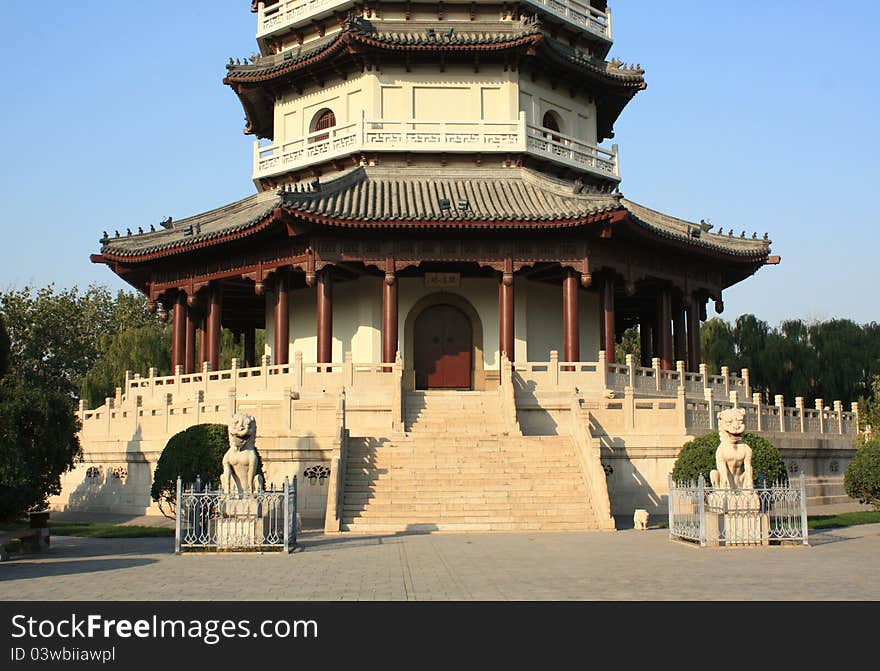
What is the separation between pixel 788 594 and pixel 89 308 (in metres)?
50.0

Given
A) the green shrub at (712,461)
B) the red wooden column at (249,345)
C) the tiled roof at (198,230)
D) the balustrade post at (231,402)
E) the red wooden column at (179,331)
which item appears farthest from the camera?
the red wooden column at (249,345)

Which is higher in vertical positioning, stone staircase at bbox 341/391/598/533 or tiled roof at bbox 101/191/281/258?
tiled roof at bbox 101/191/281/258

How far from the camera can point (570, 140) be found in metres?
29.4

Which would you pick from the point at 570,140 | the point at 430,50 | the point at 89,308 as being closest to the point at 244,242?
the point at 430,50

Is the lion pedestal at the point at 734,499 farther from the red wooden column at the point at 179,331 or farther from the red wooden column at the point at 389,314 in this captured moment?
the red wooden column at the point at 179,331

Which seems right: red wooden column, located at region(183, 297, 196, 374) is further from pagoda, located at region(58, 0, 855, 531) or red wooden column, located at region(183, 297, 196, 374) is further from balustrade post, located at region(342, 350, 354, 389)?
balustrade post, located at region(342, 350, 354, 389)

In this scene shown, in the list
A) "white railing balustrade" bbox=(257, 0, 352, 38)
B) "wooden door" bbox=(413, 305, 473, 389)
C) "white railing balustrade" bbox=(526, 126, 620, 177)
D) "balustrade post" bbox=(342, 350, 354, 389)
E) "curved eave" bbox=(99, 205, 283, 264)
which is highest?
"white railing balustrade" bbox=(257, 0, 352, 38)

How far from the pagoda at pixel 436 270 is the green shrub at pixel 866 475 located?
298 centimetres

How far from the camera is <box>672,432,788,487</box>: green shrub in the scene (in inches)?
700

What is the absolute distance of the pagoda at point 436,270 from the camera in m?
21.2

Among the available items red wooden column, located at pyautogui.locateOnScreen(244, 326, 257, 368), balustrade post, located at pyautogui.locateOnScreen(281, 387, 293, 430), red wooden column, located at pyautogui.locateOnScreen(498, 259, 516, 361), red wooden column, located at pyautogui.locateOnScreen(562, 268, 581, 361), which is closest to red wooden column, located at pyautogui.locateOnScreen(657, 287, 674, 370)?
red wooden column, located at pyautogui.locateOnScreen(562, 268, 581, 361)

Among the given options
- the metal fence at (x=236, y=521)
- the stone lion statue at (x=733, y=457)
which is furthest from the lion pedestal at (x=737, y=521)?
the metal fence at (x=236, y=521)

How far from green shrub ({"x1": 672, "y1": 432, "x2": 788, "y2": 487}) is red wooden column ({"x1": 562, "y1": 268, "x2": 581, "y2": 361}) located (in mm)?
6922

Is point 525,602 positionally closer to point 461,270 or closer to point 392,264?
point 392,264
